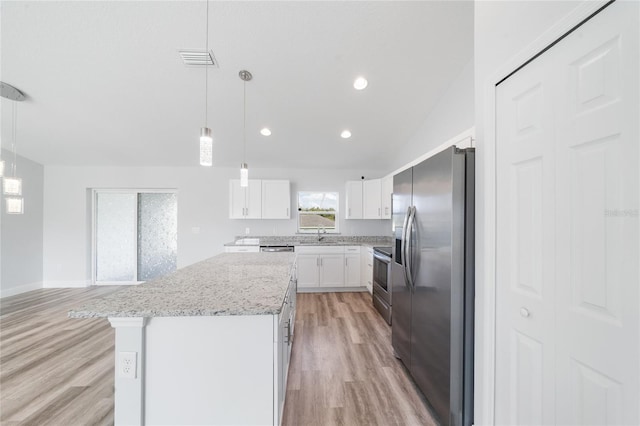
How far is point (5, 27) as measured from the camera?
214 cm

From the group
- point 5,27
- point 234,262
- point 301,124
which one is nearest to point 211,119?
point 301,124

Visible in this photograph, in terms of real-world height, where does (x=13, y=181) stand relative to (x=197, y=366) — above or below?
above

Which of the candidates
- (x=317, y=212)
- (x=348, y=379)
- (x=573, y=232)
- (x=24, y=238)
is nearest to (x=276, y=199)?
(x=317, y=212)

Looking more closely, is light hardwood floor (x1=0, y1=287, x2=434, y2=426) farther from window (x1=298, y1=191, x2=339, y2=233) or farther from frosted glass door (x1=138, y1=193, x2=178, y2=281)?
window (x1=298, y1=191, x2=339, y2=233)

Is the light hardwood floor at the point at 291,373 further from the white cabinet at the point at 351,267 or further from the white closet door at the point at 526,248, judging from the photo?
the white cabinet at the point at 351,267

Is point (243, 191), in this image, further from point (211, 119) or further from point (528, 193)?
point (528, 193)

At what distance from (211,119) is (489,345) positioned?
154 inches

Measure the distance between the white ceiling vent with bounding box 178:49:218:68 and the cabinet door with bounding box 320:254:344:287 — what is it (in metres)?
3.31

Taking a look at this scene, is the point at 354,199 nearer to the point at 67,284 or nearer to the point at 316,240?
the point at 316,240

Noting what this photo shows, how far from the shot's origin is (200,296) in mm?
1224

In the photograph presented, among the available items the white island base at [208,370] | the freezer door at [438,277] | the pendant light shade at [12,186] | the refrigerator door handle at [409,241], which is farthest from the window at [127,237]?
the freezer door at [438,277]

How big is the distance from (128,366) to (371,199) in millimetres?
4170

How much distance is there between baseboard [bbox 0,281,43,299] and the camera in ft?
13.1

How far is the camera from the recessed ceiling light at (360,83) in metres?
2.75
